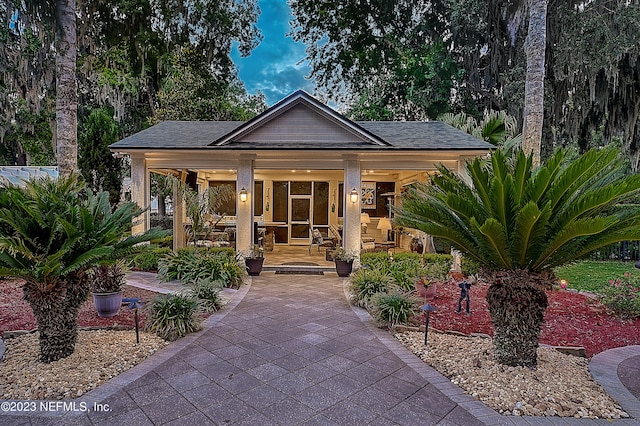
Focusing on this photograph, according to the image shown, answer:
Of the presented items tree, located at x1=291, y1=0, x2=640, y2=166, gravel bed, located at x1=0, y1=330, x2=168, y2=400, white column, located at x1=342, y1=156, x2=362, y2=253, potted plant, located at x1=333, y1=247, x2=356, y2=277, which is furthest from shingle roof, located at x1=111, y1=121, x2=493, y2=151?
gravel bed, located at x1=0, y1=330, x2=168, y2=400

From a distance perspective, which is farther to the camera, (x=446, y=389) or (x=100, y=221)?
(x=100, y=221)

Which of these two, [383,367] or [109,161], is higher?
[109,161]

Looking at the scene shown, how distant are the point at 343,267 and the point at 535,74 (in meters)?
6.87

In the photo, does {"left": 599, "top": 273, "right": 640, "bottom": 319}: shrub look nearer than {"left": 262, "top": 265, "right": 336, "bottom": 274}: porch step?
Yes

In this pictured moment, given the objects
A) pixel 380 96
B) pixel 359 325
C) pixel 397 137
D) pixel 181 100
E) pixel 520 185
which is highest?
pixel 380 96

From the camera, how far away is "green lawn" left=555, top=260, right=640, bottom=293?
8773 mm

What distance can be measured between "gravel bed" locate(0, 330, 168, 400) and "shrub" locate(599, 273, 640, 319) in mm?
7408

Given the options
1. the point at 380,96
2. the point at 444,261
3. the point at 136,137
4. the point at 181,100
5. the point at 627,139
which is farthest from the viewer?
the point at 380,96

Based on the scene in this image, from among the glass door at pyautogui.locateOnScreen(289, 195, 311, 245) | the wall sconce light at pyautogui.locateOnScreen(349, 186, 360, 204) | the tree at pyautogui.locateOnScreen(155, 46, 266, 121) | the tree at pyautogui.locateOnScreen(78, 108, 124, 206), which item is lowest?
the glass door at pyautogui.locateOnScreen(289, 195, 311, 245)

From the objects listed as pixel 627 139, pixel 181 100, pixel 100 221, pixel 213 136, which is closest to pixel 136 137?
pixel 213 136

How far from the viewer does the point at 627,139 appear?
14086 millimetres

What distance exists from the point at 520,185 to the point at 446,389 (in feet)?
7.42

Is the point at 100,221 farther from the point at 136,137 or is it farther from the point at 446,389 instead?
the point at 136,137

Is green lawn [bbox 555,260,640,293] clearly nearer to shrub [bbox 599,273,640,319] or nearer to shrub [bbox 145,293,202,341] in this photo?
shrub [bbox 599,273,640,319]
